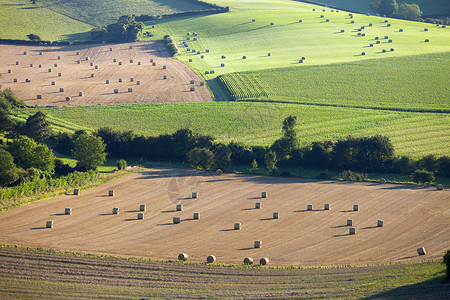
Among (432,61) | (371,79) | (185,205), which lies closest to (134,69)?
(371,79)

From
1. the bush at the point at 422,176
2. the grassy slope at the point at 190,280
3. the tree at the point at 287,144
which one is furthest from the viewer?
the tree at the point at 287,144

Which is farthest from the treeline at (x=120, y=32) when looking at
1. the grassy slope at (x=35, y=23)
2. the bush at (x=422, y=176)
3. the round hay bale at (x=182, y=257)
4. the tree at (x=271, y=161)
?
the round hay bale at (x=182, y=257)

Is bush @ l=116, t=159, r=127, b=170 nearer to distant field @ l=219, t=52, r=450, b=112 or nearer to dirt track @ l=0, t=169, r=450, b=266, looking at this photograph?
dirt track @ l=0, t=169, r=450, b=266

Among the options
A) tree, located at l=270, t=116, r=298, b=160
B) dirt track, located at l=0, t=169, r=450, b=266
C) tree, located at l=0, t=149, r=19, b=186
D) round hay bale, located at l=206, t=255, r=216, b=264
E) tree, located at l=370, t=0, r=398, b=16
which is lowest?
round hay bale, located at l=206, t=255, r=216, b=264

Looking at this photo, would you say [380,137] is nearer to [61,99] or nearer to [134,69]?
[61,99]

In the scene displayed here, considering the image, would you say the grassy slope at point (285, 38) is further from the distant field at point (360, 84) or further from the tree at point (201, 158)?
the tree at point (201, 158)

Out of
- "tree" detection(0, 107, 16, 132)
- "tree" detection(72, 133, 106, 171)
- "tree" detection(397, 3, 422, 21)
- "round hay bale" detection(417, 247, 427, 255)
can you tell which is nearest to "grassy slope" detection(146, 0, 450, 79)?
"tree" detection(397, 3, 422, 21)
